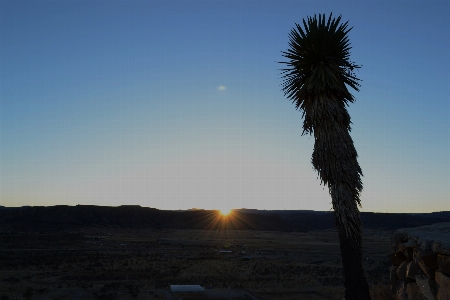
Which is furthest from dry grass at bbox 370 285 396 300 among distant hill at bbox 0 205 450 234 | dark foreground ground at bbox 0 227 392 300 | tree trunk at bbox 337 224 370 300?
distant hill at bbox 0 205 450 234

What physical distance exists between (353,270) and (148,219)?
119 metres

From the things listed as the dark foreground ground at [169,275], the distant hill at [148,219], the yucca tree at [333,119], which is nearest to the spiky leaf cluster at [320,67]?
the yucca tree at [333,119]

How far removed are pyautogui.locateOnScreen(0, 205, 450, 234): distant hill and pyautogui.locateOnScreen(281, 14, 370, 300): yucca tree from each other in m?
97.3

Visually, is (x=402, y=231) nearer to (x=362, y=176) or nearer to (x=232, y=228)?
(x=362, y=176)

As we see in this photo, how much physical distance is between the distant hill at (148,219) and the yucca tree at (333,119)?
97.3 metres

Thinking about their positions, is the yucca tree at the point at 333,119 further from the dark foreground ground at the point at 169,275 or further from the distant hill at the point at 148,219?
the distant hill at the point at 148,219

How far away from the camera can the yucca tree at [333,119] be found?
37.3 feet

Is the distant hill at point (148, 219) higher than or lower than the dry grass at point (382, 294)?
higher

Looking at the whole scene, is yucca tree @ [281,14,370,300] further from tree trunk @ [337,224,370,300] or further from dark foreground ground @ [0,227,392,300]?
dark foreground ground @ [0,227,392,300]

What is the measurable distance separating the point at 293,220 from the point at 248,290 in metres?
138

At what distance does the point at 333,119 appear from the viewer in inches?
476

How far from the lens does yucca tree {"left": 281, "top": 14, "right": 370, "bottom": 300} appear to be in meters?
11.4

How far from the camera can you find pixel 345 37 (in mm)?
12977

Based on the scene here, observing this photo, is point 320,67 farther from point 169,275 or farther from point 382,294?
point 169,275
